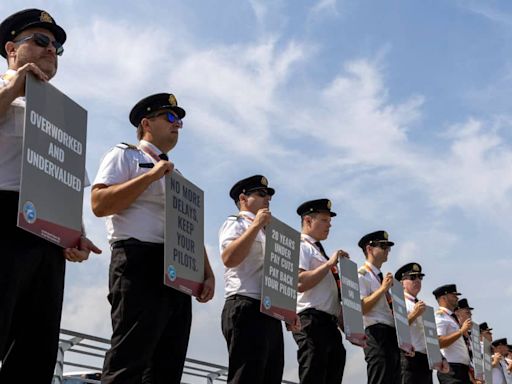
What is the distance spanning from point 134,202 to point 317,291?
8.32ft

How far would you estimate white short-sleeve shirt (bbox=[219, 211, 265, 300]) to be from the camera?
5.75 metres

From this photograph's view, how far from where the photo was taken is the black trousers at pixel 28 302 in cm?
357

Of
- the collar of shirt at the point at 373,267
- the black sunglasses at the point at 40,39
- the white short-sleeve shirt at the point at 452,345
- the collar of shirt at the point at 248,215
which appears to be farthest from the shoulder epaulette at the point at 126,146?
the white short-sleeve shirt at the point at 452,345

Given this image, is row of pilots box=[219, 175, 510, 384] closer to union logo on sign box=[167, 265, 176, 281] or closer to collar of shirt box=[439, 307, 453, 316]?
collar of shirt box=[439, 307, 453, 316]

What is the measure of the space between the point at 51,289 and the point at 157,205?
1151mm

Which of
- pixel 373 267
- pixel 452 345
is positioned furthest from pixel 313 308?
pixel 452 345

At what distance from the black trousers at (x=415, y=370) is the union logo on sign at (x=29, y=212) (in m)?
5.73

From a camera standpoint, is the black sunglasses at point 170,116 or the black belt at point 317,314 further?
the black belt at point 317,314

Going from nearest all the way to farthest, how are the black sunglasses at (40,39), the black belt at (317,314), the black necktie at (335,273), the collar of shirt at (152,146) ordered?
1. the black sunglasses at (40,39)
2. the collar of shirt at (152,146)
3. the black belt at (317,314)
4. the black necktie at (335,273)

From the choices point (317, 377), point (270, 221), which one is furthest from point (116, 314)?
point (317, 377)

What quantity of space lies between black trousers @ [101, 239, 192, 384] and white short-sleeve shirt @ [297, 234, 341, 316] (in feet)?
7.08

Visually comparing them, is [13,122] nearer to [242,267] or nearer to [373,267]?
[242,267]

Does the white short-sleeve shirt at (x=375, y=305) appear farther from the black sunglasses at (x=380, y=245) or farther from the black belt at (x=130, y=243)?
the black belt at (x=130, y=243)

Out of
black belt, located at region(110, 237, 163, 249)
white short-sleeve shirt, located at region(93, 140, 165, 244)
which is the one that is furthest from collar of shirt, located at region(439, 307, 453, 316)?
black belt, located at region(110, 237, 163, 249)
